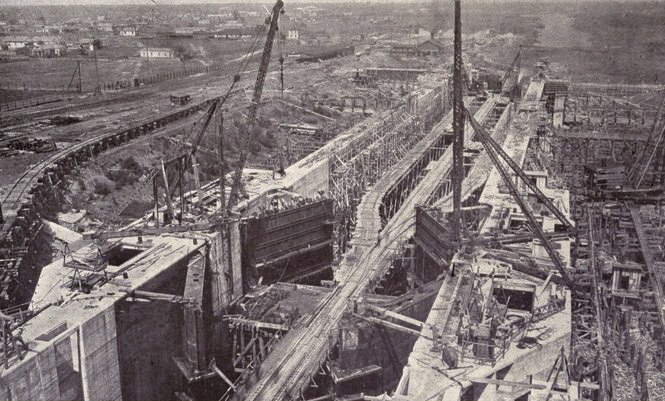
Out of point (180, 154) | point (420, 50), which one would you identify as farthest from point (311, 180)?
point (420, 50)

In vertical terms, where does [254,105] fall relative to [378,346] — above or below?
above

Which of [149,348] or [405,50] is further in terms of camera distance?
[405,50]

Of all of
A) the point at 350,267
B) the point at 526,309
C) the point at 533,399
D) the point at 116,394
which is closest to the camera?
the point at 533,399

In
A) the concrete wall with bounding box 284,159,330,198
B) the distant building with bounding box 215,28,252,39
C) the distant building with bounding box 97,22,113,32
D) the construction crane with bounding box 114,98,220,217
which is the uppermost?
the distant building with bounding box 97,22,113,32

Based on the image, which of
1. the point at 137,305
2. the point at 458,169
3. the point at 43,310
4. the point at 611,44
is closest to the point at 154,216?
the point at 137,305

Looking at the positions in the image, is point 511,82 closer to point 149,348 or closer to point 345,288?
point 345,288

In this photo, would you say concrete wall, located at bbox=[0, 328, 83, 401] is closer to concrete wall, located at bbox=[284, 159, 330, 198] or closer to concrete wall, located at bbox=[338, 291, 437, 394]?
concrete wall, located at bbox=[338, 291, 437, 394]

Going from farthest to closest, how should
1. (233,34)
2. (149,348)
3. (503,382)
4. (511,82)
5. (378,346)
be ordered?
(233,34)
(511,82)
(378,346)
(149,348)
(503,382)

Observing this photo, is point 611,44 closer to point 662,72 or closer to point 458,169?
point 662,72

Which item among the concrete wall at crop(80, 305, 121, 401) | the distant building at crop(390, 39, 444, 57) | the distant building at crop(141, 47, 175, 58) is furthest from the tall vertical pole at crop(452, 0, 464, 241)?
the distant building at crop(390, 39, 444, 57)

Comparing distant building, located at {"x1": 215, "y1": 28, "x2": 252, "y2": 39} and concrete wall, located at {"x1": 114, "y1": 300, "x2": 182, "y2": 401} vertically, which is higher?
distant building, located at {"x1": 215, "y1": 28, "x2": 252, "y2": 39}

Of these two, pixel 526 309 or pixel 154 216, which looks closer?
pixel 526 309
